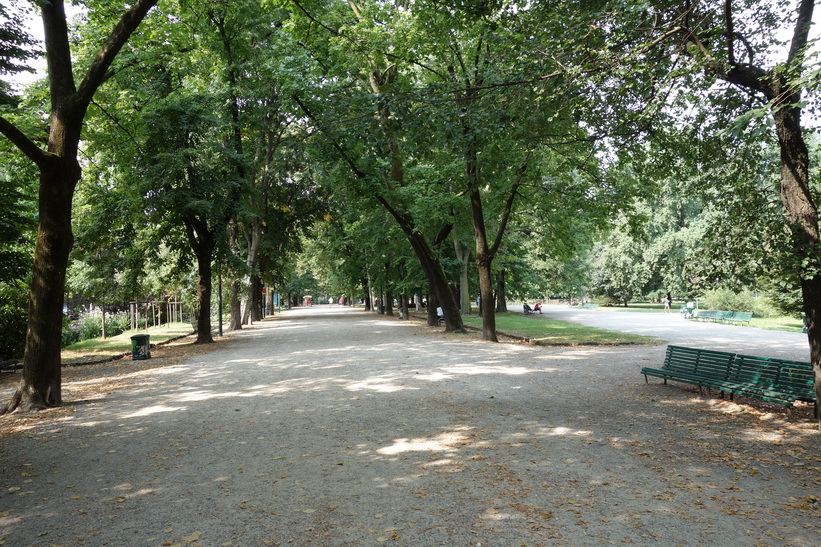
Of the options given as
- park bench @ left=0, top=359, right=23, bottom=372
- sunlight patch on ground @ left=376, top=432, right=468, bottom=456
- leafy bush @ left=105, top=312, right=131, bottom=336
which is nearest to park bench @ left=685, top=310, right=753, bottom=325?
sunlight patch on ground @ left=376, top=432, right=468, bottom=456

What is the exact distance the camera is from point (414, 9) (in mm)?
14953

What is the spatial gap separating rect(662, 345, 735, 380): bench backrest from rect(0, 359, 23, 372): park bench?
1569 cm

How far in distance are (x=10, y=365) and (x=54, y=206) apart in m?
7.81

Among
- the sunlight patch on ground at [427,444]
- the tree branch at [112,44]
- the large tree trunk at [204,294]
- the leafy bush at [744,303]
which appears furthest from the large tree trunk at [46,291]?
the leafy bush at [744,303]

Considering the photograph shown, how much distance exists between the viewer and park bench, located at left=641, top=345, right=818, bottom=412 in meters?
7.63

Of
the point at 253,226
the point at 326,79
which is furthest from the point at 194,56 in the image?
the point at 253,226

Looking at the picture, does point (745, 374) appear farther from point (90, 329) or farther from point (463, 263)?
point (90, 329)

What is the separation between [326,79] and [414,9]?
545 centimetres

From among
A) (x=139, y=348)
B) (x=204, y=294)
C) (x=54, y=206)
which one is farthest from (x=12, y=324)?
(x=54, y=206)

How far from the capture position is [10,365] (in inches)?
571

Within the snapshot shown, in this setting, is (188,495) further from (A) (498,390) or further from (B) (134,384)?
(B) (134,384)

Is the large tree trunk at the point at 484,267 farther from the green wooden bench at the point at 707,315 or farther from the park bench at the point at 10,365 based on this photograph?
the green wooden bench at the point at 707,315

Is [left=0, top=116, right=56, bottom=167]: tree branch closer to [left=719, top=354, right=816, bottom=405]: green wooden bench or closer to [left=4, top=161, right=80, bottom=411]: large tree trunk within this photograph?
[left=4, top=161, right=80, bottom=411]: large tree trunk

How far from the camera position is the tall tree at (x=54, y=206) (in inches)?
360
